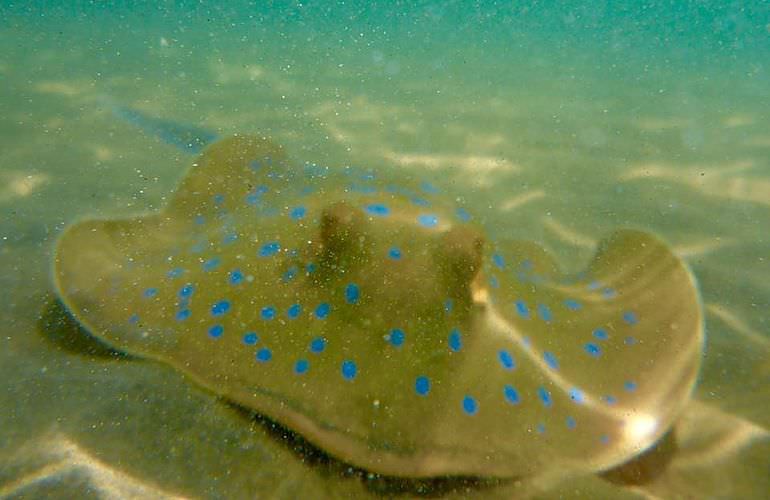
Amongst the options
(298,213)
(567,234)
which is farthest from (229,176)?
(567,234)

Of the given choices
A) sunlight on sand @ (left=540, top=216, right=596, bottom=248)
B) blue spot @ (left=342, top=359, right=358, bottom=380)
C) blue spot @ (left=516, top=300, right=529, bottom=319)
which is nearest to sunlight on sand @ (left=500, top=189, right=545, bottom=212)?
sunlight on sand @ (left=540, top=216, right=596, bottom=248)

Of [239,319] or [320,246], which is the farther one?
[320,246]

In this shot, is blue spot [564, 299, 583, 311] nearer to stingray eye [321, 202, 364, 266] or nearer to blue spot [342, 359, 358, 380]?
stingray eye [321, 202, 364, 266]

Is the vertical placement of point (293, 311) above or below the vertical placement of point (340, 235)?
below

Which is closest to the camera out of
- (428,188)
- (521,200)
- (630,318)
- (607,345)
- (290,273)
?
(290,273)

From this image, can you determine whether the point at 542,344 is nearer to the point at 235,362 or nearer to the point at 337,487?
the point at 337,487

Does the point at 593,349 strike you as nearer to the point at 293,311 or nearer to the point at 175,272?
the point at 293,311

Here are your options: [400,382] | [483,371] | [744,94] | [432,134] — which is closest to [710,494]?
[483,371]
